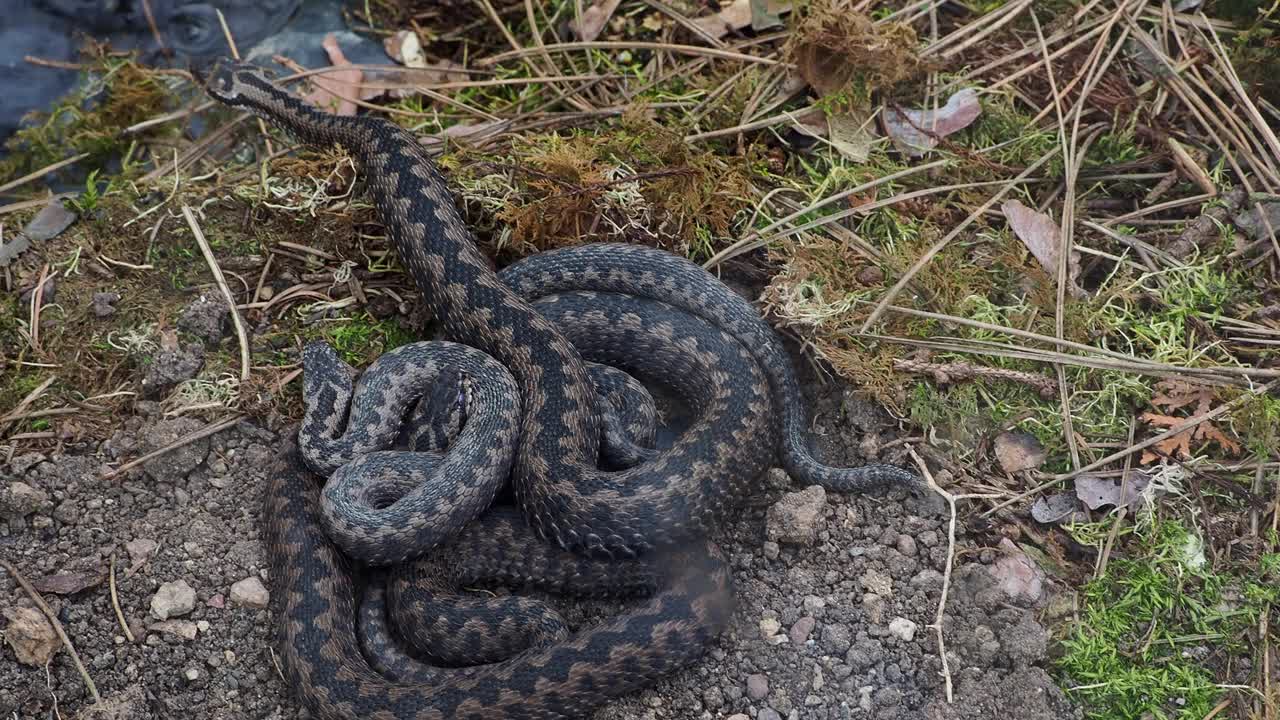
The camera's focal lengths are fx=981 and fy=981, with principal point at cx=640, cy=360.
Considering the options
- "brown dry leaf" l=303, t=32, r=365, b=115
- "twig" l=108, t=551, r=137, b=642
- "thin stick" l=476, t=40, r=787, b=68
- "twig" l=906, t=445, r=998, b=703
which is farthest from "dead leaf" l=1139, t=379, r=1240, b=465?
"brown dry leaf" l=303, t=32, r=365, b=115

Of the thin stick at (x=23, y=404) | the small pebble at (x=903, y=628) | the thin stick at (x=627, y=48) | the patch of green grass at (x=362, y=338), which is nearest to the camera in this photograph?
the small pebble at (x=903, y=628)

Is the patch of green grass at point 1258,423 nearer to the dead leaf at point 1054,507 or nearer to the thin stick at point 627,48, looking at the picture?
the dead leaf at point 1054,507

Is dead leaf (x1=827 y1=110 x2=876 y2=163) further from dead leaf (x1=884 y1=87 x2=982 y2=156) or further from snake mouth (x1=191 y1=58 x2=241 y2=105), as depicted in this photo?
snake mouth (x1=191 y1=58 x2=241 y2=105)

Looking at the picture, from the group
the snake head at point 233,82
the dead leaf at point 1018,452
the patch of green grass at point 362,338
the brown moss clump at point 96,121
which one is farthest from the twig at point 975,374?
the brown moss clump at point 96,121

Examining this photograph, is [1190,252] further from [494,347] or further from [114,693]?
[114,693]

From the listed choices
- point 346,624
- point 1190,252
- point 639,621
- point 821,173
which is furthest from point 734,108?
point 346,624

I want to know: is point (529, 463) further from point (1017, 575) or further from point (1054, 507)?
point (1054, 507)
